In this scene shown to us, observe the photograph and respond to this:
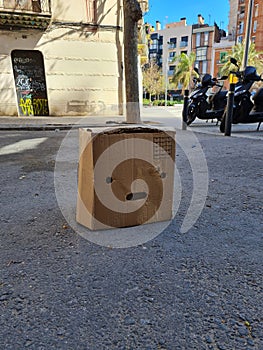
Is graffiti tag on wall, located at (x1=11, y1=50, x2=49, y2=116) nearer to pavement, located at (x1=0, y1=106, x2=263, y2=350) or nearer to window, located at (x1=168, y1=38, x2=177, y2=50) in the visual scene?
pavement, located at (x1=0, y1=106, x2=263, y2=350)

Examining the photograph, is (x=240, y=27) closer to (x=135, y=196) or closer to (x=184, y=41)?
(x=184, y=41)

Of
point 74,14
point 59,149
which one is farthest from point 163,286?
point 74,14

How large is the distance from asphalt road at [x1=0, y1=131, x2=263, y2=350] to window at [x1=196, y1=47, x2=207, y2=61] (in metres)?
52.1

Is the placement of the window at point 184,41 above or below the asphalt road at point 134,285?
above

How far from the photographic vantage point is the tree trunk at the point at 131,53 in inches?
300

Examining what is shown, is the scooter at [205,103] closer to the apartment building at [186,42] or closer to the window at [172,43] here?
the apartment building at [186,42]

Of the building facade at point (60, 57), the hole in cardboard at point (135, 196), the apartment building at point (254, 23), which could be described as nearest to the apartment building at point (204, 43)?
the apartment building at point (254, 23)

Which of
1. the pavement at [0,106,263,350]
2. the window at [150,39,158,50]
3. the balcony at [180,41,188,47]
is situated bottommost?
the pavement at [0,106,263,350]

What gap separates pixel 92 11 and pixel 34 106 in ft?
14.4

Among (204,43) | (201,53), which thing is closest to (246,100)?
(201,53)

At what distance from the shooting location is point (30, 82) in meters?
11.0

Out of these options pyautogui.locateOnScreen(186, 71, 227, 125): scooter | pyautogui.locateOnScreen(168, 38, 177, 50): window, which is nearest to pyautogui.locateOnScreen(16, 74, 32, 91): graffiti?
pyautogui.locateOnScreen(186, 71, 227, 125): scooter

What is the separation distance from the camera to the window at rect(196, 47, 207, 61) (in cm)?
4821

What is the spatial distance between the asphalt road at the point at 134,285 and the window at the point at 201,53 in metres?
52.1
